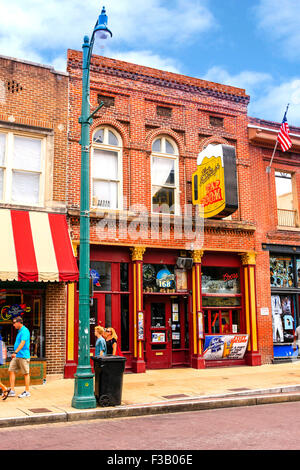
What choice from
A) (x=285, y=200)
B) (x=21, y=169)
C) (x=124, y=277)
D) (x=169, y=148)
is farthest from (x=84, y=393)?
(x=285, y=200)

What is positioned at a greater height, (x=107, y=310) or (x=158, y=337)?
(x=107, y=310)

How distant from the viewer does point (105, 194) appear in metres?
15.7

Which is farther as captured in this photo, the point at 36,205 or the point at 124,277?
the point at 124,277

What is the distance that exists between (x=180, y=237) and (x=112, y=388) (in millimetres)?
7226

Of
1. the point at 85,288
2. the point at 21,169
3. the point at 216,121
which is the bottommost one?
the point at 85,288

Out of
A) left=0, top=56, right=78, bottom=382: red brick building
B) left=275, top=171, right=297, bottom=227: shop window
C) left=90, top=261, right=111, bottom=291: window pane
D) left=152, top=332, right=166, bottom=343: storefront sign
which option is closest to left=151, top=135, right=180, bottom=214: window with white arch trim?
left=90, top=261, right=111, bottom=291: window pane

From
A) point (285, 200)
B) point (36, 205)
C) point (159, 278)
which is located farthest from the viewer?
point (285, 200)

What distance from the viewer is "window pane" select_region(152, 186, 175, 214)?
644 inches

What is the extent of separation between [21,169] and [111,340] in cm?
559

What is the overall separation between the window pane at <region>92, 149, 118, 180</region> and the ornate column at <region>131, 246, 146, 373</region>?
2565mm

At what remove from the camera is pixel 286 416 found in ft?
29.8

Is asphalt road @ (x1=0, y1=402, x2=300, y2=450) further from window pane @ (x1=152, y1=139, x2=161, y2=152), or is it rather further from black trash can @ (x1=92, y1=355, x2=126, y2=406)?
window pane @ (x1=152, y1=139, x2=161, y2=152)

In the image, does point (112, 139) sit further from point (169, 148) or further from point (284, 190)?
point (284, 190)

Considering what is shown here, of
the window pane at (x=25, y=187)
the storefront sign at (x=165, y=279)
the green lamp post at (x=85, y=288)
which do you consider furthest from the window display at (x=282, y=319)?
the green lamp post at (x=85, y=288)
